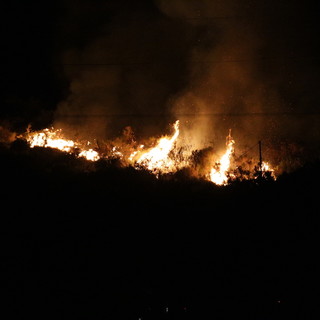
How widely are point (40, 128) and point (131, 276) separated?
8273 mm

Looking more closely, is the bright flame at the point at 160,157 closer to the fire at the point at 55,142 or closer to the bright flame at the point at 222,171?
the bright flame at the point at 222,171

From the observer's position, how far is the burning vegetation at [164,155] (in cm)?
1302

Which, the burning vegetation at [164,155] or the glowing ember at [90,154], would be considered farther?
the glowing ember at [90,154]

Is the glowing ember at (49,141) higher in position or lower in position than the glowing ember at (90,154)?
higher

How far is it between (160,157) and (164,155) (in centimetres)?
19

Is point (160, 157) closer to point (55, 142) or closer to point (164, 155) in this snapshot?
point (164, 155)

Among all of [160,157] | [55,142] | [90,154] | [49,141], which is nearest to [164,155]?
[160,157]

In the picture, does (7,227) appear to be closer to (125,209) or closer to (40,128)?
(125,209)

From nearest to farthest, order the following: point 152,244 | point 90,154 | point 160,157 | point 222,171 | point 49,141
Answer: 1. point 152,244
2. point 222,171
3. point 160,157
4. point 90,154
5. point 49,141

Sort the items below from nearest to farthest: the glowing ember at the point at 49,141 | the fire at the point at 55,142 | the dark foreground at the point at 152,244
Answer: the dark foreground at the point at 152,244 < the fire at the point at 55,142 < the glowing ember at the point at 49,141

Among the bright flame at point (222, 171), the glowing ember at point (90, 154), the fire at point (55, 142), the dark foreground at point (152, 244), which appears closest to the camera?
the dark foreground at point (152, 244)

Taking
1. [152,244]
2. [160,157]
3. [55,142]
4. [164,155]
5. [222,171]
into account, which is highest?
[55,142]

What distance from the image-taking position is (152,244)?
427 inches

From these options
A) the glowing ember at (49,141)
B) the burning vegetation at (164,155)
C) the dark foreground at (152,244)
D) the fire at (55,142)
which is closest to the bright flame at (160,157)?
the burning vegetation at (164,155)
